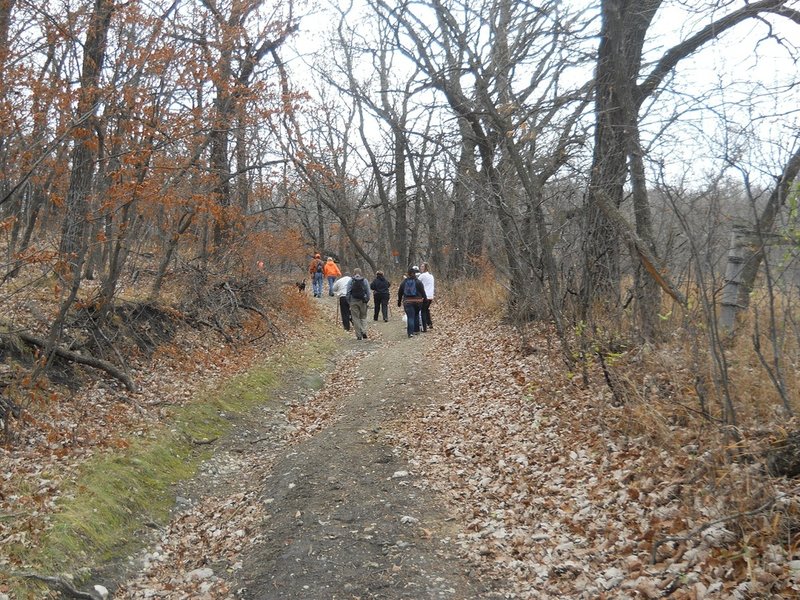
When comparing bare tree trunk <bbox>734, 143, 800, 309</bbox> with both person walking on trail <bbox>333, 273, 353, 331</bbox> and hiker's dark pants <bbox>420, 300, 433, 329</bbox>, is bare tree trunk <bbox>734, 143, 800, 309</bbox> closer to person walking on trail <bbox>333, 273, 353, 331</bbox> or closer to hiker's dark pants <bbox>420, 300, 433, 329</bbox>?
hiker's dark pants <bbox>420, 300, 433, 329</bbox>

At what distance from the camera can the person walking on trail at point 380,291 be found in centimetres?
1919

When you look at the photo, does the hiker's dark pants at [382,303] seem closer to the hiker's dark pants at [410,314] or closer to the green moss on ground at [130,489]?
the hiker's dark pants at [410,314]

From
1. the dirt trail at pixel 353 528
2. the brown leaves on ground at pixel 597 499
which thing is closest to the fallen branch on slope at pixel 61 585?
the dirt trail at pixel 353 528

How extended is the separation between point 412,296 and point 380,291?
10.1 ft

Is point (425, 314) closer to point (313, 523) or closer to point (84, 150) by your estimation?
point (84, 150)

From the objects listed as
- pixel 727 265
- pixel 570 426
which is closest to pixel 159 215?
pixel 570 426

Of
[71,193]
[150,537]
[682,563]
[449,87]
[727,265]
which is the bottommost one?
[150,537]

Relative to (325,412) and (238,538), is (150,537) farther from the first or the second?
(325,412)

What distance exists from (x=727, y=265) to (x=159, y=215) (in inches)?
395

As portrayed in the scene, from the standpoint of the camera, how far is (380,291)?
766 inches

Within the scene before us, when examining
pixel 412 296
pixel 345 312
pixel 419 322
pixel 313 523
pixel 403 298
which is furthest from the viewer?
pixel 345 312

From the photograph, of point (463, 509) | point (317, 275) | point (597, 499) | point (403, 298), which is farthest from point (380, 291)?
point (597, 499)

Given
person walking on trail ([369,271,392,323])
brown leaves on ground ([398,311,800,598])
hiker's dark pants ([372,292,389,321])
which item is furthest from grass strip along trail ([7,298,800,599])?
hiker's dark pants ([372,292,389,321])

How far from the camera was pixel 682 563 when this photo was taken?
4430 millimetres
